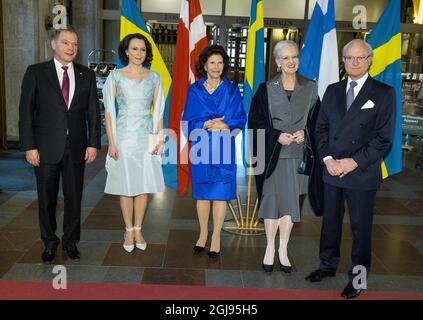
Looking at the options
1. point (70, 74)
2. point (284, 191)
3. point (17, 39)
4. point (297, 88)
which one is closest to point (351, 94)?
point (297, 88)

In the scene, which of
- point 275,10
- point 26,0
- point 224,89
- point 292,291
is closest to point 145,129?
point 224,89

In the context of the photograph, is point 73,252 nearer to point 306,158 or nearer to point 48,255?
point 48,255

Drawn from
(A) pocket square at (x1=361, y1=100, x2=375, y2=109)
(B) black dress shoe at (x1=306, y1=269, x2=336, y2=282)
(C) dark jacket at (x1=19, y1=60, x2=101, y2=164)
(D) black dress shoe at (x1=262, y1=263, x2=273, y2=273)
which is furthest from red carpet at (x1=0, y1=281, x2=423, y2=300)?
(A) pocket square at (x1=361, y1=100, x2=375, y2=109)

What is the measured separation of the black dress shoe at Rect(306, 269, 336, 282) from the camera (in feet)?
11.6

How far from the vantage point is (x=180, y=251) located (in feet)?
13.4

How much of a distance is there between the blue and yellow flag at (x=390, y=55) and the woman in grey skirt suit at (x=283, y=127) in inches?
55.3

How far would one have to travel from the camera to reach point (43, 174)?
11.8 feet

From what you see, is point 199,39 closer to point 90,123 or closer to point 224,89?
point 224,89

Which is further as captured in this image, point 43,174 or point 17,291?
point 43,174

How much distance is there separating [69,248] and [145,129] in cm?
115

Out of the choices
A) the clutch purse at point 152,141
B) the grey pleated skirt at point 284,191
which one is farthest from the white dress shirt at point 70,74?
the grey pleated skirt at point 284,191

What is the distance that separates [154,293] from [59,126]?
142cm

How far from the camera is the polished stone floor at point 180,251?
11.6 feet

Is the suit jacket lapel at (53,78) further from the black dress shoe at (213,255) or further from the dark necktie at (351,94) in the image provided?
the dark necktie at (351,94)
